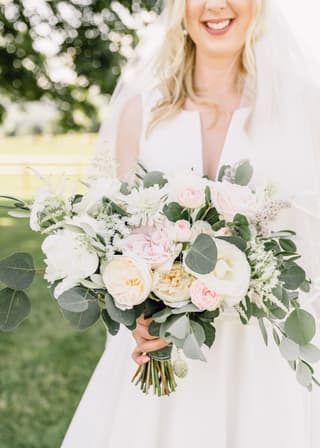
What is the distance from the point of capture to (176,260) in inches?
91.2

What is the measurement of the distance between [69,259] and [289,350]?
72cm

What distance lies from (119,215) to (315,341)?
0.92m

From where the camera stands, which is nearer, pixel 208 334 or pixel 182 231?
pixel 182 231

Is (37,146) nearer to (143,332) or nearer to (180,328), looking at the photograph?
(143,332)

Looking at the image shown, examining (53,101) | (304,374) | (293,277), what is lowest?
(53,101)

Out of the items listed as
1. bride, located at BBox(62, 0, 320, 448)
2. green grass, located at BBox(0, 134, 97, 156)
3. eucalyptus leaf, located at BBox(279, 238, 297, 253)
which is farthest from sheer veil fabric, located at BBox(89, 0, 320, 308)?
green grass, located at BBox(0, 134, 97, 156)

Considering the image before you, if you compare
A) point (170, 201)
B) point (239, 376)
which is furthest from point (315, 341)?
point (170, 201)

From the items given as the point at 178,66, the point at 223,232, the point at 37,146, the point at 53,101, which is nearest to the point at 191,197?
the point at 223,232

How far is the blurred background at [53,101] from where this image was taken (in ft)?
16.8

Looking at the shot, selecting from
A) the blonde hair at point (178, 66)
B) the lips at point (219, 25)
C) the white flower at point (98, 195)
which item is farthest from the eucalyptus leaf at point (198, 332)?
the lips at point (219, 25)

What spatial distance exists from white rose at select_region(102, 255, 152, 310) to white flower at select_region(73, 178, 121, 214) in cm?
19

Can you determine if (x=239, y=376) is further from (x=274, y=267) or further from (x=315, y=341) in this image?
(x=274, y=267)

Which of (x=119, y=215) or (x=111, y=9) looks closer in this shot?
(x=119, y=215)

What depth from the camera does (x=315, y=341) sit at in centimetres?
278
